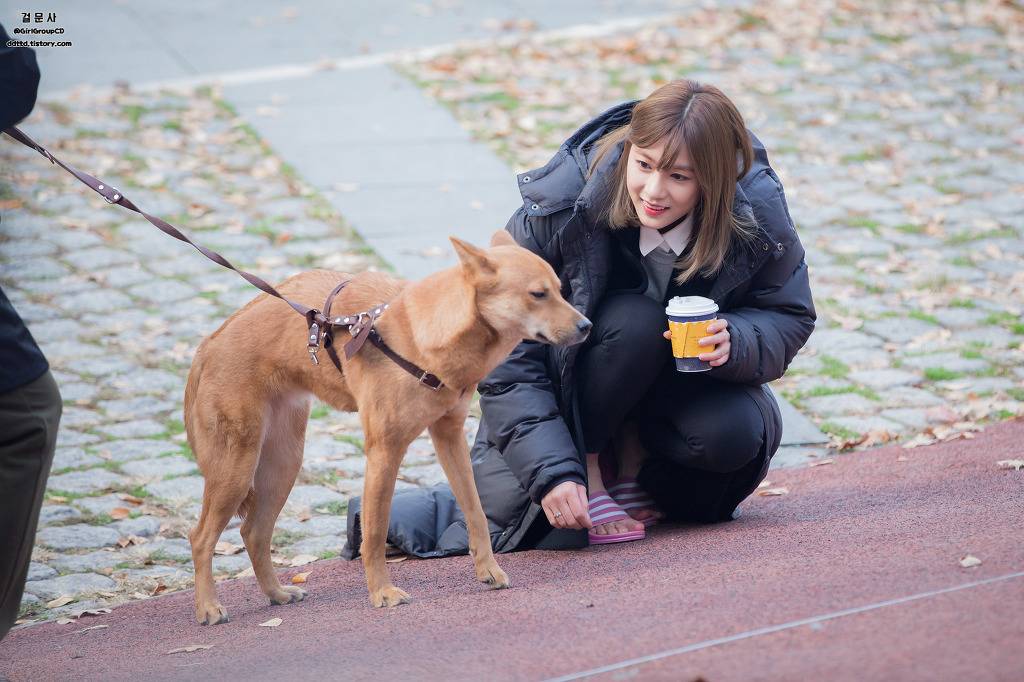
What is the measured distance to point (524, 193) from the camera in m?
4.35

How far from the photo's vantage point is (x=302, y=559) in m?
4.84

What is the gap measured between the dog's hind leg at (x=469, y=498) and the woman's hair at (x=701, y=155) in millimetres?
1004

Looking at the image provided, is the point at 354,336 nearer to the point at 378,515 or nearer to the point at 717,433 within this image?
the point at 378,515

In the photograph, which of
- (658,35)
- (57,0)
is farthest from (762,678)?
(57,0)

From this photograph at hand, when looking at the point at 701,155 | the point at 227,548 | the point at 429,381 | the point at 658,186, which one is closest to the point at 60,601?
the point at 227,548

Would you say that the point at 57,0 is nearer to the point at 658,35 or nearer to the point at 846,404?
the point at 658,35

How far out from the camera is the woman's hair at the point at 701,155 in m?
4.05

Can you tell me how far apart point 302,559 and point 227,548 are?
1.32 feet

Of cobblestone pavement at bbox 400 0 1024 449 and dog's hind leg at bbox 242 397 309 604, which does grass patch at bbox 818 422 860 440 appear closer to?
cobblestone pavement at bbox 400 0 1024 449

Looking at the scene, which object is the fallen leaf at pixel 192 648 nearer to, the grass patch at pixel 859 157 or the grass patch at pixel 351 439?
the grass patch at pixel 351 439

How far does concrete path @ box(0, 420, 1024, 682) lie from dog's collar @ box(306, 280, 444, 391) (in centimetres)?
80

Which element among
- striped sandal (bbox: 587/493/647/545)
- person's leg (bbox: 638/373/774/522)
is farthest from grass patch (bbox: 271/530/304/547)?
person's leg (bbox: 638/373/774/522)

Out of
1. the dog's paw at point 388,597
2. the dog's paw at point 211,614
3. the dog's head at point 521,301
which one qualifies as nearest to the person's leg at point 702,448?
the dog's head at point 521,301

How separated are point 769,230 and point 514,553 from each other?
1564mm
